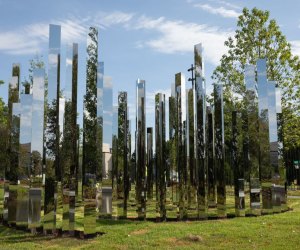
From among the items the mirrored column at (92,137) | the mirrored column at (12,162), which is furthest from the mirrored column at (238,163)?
the mirrored column at (12,162)

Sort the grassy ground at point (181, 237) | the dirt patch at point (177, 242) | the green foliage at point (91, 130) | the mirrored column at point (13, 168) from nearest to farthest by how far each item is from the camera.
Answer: the grassy ground at point (181, 237)
the dirt patch at point (177, 242)
the green foliage at point (91, 130)
the mirrored column at point (13, 168)

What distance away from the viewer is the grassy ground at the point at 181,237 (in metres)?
→ 7.21

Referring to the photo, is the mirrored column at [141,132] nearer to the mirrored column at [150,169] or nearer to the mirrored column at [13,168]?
the mirrored column at [150,169]

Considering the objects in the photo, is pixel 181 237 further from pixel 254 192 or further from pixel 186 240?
pixel 254 192

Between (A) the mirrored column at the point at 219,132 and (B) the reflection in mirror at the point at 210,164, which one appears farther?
(A) the mirrored column at the point at 219,132

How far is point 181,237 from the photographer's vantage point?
25.5 ft

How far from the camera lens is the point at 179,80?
410 inches

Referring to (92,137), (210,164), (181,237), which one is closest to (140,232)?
(181,237)

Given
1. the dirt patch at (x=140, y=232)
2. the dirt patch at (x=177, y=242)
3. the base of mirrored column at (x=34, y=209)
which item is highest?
the base of mirrored column at (x=34, y=209)

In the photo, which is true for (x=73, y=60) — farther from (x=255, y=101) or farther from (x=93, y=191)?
(x=255, y=101)

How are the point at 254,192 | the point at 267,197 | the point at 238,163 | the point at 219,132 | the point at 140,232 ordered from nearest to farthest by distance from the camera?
1. the point at 140,232
2. the point at 254,192
3. the point at 267,197
4. the point at 238,163
5. the point at 219,132

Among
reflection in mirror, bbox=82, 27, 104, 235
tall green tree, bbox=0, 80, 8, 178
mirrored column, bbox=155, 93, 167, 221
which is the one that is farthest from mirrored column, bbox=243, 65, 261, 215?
tall green tree, bbox=0, 80, 8, 178

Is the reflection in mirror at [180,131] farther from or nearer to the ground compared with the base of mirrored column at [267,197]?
farther from the ground

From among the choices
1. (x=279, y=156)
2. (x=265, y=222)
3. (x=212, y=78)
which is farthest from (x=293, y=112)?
(x=265, y=222)
